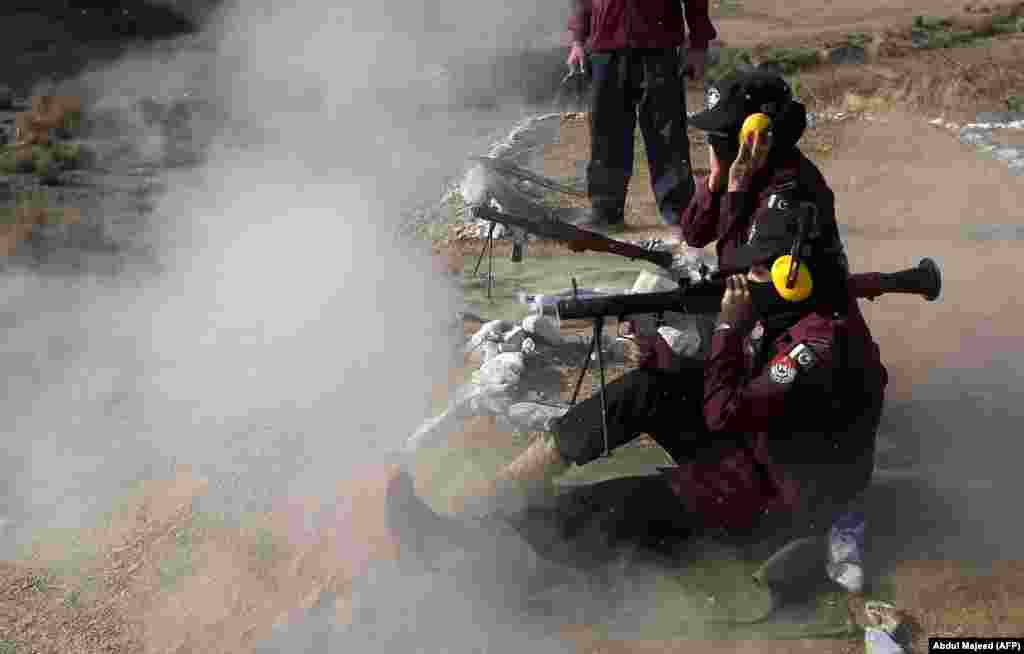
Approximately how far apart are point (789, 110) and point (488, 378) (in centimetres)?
167

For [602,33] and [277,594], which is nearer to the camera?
[277,594]

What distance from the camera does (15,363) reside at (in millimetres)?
4297

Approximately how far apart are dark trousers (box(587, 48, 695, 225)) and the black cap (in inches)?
91.9

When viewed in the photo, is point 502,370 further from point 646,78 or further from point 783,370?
point 646,78

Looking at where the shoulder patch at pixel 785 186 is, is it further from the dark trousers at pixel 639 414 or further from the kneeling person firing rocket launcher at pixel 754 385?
the dark trousers at pixel 639 414

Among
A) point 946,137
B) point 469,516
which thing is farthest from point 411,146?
point 469,516

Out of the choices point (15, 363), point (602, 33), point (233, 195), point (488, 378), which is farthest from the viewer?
point (233, 195)

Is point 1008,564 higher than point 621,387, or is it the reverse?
point 621,387

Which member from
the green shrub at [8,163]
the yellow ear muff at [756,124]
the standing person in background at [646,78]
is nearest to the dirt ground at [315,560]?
the standing person in background at [646,78]

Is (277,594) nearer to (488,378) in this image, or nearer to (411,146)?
(488,378)

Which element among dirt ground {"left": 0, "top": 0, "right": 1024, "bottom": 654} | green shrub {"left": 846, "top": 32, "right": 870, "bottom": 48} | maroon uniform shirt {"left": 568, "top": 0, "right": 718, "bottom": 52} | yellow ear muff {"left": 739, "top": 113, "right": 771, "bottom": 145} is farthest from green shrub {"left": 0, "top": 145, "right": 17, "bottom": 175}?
green shrub {"left": 846, "top": 32, "right": 870, "bottom": 48}

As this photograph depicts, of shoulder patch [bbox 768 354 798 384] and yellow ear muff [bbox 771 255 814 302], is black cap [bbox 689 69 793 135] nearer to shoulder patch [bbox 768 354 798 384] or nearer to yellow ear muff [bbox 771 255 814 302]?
yellow ear muff [bbox 771 255 814 302]

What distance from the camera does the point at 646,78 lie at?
5086 mm

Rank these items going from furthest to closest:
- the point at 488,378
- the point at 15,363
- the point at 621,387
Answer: the point at 15,363, the point at 488,378, the point at 621,387
